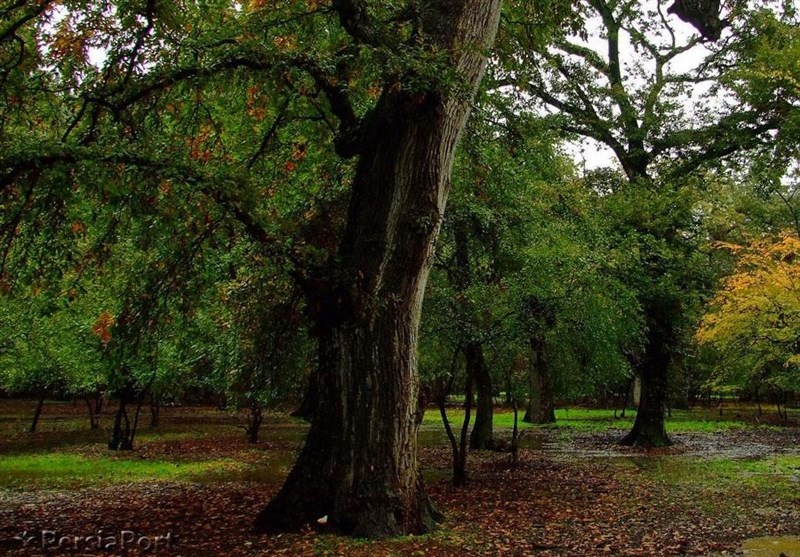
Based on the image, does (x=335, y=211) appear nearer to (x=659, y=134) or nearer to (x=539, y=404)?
(x=659, y=134)

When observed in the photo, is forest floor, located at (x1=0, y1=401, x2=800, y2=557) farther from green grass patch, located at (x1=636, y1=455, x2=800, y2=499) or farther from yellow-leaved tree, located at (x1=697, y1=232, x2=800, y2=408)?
yellow-leaved tree, located at (x1=697, y1=232, x2=800, y2=408)

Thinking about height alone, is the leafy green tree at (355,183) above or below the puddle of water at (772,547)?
above

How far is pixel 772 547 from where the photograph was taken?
789 centimetres

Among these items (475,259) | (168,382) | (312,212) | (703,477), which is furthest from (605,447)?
(312,212)

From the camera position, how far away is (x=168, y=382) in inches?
797

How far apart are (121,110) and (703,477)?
45.0ft

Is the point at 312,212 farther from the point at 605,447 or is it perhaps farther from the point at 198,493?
the point at 605,447

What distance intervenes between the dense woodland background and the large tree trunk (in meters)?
0.03

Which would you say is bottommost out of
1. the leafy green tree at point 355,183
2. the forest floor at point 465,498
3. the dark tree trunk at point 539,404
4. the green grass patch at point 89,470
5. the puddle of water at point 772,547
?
the green grass patch at point 89,470

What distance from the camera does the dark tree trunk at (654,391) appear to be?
22484 millimetres

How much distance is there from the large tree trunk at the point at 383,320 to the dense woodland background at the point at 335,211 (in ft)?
0.09

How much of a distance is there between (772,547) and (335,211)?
298 inches

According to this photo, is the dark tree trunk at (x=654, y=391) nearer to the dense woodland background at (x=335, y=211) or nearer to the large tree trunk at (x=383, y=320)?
the dense woodland background at (x=335, y=211)

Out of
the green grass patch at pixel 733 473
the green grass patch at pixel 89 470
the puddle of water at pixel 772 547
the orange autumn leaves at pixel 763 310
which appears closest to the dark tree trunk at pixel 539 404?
the orange autumn leaves at pixel 763 310
